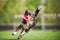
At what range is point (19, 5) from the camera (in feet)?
4.79

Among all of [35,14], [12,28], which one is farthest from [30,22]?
[12,28]

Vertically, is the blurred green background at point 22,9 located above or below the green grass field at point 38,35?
above

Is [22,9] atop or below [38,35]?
atop

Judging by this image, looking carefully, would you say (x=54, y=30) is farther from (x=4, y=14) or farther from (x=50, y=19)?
(x=4, y=14)

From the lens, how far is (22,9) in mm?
1449

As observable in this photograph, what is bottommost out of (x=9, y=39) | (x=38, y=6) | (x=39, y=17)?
(x=9, y=39)

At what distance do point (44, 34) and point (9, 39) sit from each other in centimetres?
36

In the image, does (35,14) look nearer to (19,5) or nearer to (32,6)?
(32,6)

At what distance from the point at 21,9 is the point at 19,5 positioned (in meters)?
0.05

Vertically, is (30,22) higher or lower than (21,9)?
lower

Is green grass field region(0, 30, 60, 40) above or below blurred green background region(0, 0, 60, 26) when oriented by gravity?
below

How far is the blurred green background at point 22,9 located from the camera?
1.44 m

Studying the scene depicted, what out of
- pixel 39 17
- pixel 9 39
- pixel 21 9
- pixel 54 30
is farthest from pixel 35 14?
pixel 9 39

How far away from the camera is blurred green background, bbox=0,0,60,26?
1.44 m
